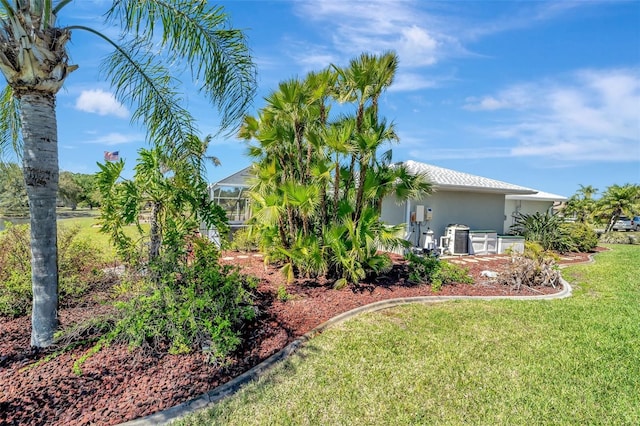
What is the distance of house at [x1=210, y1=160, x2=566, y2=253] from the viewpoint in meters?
13.6

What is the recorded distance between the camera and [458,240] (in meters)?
13.6

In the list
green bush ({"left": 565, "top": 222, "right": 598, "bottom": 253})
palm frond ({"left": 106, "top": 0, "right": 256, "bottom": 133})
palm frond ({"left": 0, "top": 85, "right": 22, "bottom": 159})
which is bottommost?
green bush ({"left": 565, "top": 222, "right": 598, "bottom": 253})

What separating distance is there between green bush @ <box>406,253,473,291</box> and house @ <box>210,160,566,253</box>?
368cm

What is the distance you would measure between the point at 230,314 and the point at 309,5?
6.66m

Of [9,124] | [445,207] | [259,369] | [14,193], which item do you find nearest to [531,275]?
[445,207]

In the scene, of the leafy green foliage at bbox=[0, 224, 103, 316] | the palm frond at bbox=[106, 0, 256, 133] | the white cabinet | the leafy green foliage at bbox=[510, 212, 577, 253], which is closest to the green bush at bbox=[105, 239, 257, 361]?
the leafy green foliage at bbox=[0, 224, 103, 316]

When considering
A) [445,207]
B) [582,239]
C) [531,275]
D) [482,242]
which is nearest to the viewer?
[531,275]

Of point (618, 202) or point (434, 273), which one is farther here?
point (618, 202)

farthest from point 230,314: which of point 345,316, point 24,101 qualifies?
point 24,101

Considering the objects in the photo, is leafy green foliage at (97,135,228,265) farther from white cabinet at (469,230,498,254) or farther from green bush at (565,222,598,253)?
green bush at (565,222,598,253)

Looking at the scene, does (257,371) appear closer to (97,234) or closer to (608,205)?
(97,234)

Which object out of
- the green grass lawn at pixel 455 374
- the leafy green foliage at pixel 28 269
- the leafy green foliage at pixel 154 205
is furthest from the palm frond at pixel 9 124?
the green grass lawn at pixel 455 374

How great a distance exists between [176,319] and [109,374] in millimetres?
888

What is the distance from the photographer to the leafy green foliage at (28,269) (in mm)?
5551
